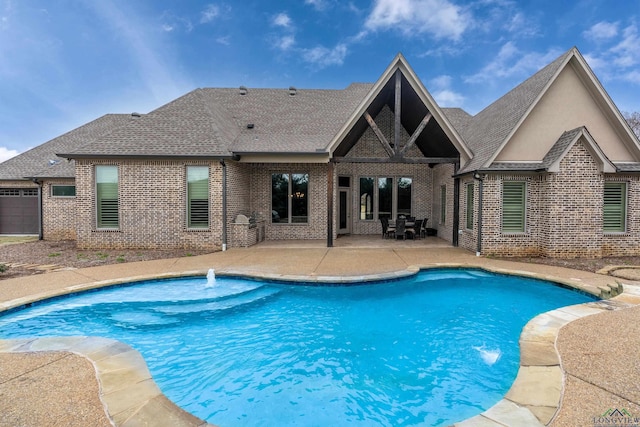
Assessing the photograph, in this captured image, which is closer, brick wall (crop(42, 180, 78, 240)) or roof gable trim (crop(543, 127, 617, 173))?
roof gable trim (crop(543, 127, 617, 173))

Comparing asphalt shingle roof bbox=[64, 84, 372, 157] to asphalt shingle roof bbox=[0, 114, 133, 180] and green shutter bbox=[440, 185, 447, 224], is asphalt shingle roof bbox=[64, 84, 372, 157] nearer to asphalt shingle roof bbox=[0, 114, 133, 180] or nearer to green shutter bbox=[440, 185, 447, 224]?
asphalt shingle roof bbox=[0, 114, 133, 180]

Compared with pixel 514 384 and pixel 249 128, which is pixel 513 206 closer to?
pixel 514 384

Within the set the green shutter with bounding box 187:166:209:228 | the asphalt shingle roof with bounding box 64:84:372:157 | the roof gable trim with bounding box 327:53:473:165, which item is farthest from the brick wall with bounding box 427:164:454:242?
the green shutter with bounding box 187:166:209:228

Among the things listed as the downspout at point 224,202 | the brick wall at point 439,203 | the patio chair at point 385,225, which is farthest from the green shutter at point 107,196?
the brick wall at point 439,203

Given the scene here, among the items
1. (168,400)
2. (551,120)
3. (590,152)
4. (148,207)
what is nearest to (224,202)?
(148,207)

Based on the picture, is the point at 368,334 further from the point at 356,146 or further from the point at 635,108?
the point at 635,108

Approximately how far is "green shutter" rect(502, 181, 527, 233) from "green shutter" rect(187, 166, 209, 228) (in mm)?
10148

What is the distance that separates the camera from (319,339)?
5.32 meters

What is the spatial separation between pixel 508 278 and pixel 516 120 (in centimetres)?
555

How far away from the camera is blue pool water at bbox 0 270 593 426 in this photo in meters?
3.69

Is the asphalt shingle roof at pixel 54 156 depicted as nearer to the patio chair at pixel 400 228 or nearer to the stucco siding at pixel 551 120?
the patio chair at pixel 400 228

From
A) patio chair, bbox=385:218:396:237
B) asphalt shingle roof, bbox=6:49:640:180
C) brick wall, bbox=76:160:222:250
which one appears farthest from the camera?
patio chair, bbox=385:218:396:237

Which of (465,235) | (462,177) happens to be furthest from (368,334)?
(462,177)

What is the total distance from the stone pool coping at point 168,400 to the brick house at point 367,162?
16.2ft
